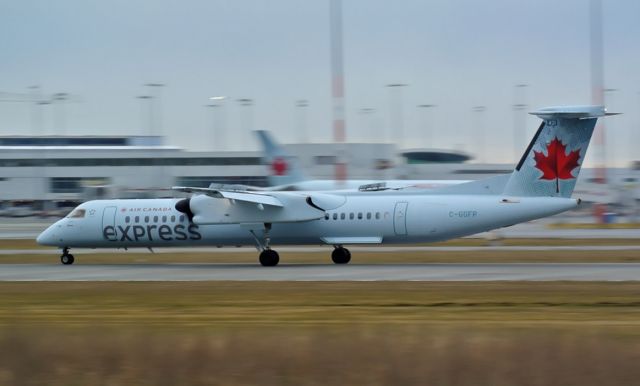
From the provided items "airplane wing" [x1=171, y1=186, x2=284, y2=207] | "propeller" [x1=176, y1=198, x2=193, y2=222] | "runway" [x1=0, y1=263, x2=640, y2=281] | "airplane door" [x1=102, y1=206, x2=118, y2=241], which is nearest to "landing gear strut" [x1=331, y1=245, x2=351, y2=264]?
"runway" [x1=0, y1=263, x2=640, y2=281]

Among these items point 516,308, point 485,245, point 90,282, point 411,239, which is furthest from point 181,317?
point 485,245

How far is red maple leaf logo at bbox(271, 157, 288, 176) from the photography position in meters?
56.5

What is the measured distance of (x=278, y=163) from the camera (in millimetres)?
56719

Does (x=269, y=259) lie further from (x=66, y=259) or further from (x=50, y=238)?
(x=50, y=238)

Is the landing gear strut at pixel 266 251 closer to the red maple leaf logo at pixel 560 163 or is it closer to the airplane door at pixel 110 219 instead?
the airplane door at pixel 110 219

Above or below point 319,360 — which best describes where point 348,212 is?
above

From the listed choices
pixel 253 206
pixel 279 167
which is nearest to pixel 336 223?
pixel 253 206

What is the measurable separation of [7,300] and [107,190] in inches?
2759

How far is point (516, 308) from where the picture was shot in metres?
20.9

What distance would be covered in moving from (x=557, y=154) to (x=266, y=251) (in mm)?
11812

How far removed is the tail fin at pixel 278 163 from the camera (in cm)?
5644

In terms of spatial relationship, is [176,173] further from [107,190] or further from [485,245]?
[485,245]

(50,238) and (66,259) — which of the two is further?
(50,238)

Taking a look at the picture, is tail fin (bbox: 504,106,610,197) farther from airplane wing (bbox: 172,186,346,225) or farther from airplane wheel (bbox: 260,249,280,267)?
airplane wheel (bbox: 260,249,280,267)
